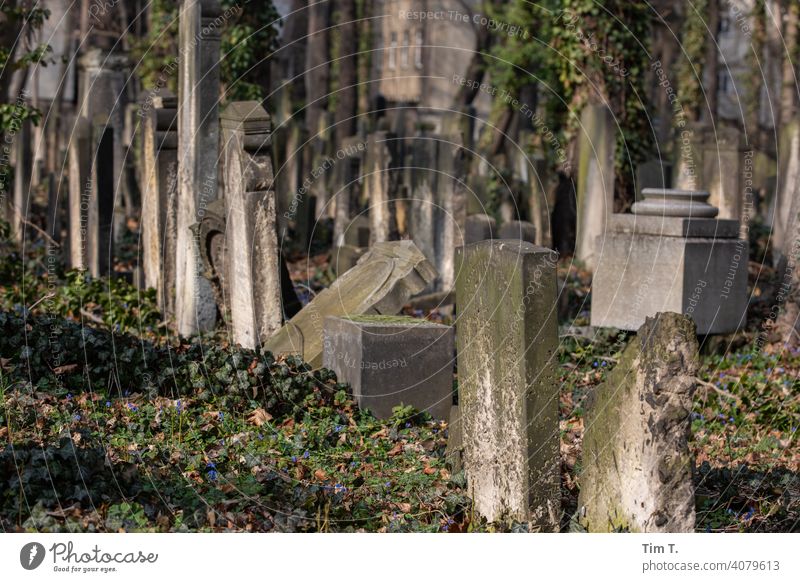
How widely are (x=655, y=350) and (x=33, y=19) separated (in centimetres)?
963

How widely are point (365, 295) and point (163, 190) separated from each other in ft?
9.25

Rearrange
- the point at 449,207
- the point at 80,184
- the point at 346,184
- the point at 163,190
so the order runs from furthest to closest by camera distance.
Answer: the point at 346,184, the point at 449,207, the point at 80,184, the point at 163,190

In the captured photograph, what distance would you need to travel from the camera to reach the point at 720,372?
921 centimetres

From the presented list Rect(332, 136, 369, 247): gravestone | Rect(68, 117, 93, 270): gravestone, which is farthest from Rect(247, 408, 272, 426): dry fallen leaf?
Rect(332, 136, 369, 247): gravestone

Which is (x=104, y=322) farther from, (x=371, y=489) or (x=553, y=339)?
(x=553, y=339)

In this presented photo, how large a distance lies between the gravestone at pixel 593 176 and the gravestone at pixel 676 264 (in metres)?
3.16

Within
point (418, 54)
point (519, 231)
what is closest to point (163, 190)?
point (519, 231)

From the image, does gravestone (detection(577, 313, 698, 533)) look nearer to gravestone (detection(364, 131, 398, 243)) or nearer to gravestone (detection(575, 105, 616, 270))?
gravestone (detection(364, 131, 398, 243))

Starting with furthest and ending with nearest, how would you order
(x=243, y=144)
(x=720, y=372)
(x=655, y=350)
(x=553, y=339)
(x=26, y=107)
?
(x=26, y=107)
(x=720, y=372)
(x=243, y=144)
(x=553, y=339)
(x=655, y=350)

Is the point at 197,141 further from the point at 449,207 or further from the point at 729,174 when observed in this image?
the point at 729,174

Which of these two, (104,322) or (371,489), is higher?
(104,322)

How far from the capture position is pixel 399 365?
7.46 m

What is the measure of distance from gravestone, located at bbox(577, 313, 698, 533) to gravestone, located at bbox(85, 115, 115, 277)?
7082mm

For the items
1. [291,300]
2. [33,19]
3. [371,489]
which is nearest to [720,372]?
→ [291,300]
